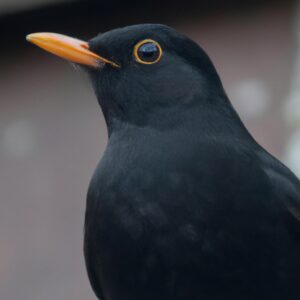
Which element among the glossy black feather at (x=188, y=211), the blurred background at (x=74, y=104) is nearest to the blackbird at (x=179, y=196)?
the glossy black feather at (x=188, y=211)

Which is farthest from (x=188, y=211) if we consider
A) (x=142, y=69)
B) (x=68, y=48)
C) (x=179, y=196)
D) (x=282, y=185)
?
(x=68, y=48)

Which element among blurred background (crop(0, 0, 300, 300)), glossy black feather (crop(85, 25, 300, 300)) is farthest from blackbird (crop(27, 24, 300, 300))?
blurred background (crop(0, 0, 300, 300))

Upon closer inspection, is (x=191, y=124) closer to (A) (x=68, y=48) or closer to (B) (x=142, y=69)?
(B) (x=142, y=69)

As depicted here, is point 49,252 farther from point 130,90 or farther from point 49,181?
point 130,90

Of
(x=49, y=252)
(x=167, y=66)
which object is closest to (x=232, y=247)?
(x=167, y=66)

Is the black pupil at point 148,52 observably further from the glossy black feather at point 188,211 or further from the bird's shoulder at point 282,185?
the bird's shoulder at point 282,185

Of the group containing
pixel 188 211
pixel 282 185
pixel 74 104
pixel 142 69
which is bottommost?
pixel 188 211

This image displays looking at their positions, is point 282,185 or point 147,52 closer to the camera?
point 282,185
